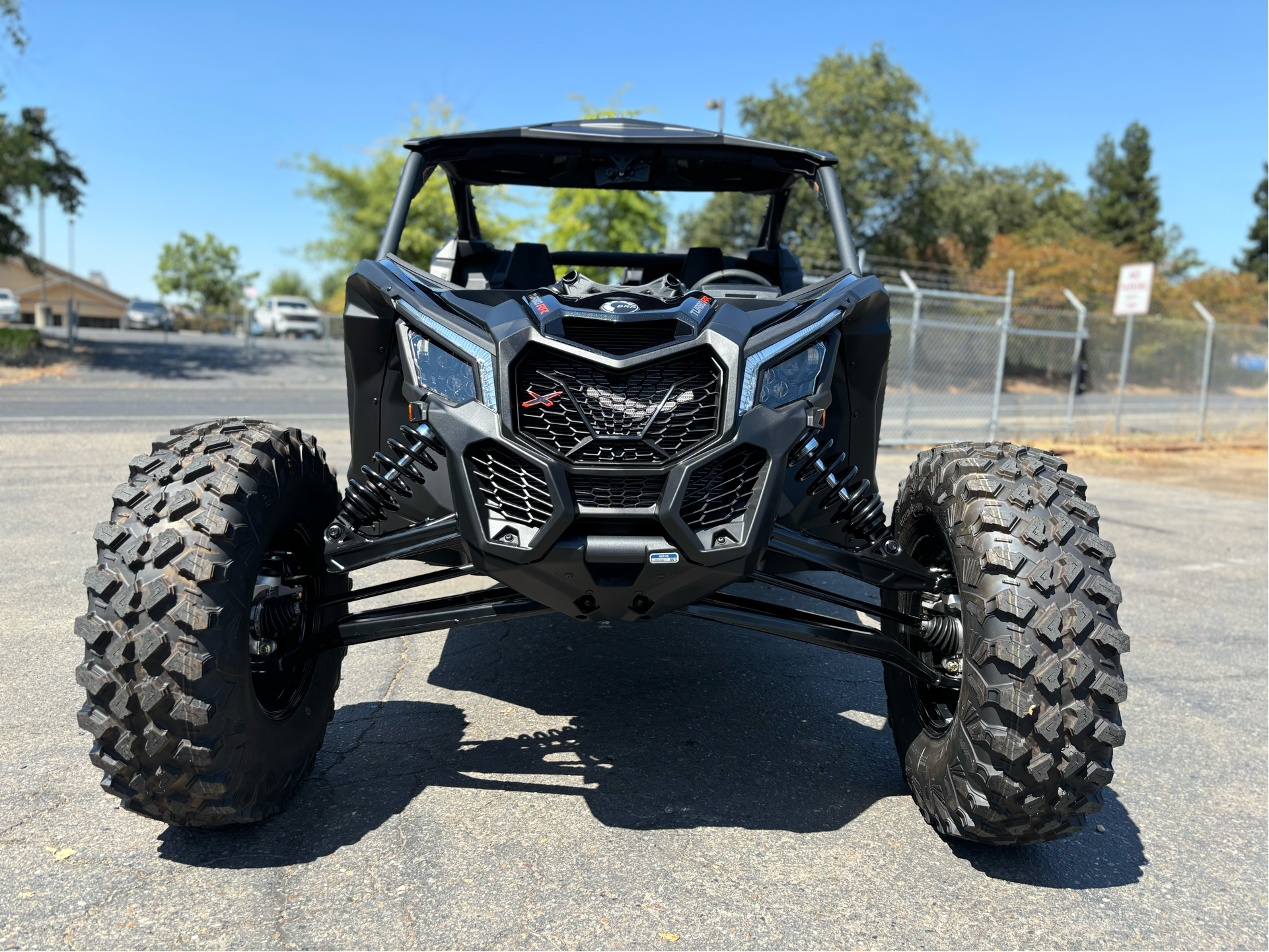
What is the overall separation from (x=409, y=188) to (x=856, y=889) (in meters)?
3.06

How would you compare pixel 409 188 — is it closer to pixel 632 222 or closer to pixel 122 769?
pixel 122 769

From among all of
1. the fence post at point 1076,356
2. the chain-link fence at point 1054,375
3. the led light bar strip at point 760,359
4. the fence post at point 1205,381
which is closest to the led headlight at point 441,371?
the led light bar strip at point 760,359

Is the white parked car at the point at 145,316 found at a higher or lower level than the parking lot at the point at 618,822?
higher

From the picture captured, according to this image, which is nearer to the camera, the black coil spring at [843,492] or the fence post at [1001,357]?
the black coil spring at [843,492]

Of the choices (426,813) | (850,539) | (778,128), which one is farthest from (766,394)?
(778,128)

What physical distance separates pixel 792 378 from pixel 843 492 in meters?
0.42

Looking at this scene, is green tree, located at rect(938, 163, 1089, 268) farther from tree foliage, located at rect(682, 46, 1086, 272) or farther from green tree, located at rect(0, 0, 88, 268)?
green tree, located at rect(0, 0, 88, 268)

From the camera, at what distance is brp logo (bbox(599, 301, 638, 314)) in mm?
2777

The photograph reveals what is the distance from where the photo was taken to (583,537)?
2592mm

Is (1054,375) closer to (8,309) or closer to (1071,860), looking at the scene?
(1071,860)

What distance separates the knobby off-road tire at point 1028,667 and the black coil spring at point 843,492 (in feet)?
0.79

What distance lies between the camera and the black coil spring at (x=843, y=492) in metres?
2.87

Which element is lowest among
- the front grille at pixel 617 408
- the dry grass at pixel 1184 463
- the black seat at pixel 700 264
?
the dry grass at pixel 1184 463

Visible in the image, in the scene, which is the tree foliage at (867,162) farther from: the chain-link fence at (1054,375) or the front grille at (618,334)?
the front grille at (618,334)
